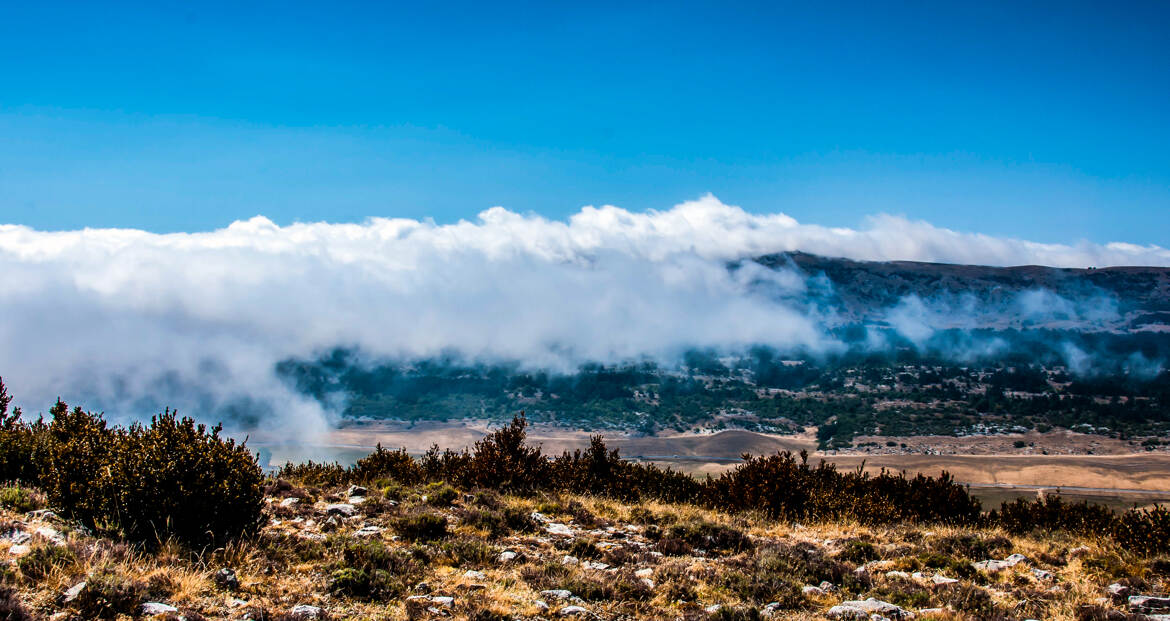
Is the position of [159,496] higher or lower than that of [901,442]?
higher

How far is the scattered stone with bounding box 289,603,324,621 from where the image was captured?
682 centimetres

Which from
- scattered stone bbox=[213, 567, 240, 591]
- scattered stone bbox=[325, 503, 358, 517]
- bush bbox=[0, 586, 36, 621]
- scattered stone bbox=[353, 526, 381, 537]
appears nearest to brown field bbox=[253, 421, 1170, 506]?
scattered stone bbox=[325, 503, 358, 517]

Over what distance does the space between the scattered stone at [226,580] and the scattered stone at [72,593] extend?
1.23 meters

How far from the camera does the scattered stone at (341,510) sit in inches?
458

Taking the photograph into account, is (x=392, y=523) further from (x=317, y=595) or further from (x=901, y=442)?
(x=901, y=442)

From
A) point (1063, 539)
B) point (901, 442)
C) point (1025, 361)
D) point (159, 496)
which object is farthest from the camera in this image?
point (1025, 361)

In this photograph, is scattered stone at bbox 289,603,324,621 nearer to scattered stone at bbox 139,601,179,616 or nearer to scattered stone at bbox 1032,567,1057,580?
scattered stone at bbox 139,601,179,616

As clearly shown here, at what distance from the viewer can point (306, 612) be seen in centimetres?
691

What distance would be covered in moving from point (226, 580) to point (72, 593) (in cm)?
140

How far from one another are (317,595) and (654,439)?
13638cm

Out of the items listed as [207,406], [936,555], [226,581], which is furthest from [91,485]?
[207,406]

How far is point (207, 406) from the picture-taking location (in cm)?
17150

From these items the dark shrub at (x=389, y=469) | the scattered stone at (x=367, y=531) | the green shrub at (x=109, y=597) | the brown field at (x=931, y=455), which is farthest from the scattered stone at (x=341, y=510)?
the brown field at (x=931, y=455)

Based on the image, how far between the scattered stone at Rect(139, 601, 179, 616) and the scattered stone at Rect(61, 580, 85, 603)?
1.85 feet
